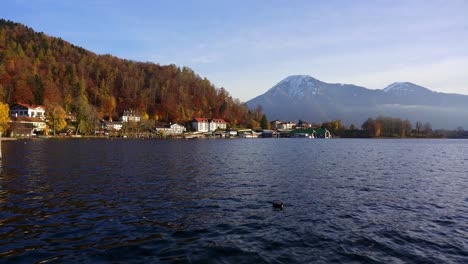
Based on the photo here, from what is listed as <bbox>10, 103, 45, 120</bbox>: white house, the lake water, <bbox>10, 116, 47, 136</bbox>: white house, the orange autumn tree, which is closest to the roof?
<bbox>10, 116, 47, 136</bbox>: white house

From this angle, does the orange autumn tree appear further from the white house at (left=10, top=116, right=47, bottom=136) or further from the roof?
the roof

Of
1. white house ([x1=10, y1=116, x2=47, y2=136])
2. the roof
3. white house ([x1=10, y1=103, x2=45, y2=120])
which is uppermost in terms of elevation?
white house ([x1=10, y1=103, x2=45, y2=120])

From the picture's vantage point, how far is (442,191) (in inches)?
1271

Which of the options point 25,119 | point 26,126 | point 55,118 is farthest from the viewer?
point 25,119

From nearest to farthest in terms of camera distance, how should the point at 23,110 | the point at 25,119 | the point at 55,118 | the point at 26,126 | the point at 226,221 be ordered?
the point at 226,221, the point at 26,126, the point at 55,118, the point at 25,119, the point at 23,110

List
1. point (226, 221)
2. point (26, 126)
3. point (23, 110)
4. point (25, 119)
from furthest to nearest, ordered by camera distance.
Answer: point (23, 110), point (25, 119), point (26, 126), point (226, 221)

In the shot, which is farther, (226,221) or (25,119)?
(25,119)

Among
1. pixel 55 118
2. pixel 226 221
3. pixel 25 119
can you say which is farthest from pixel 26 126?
pixel 226 221

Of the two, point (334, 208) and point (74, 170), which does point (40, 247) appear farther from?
point (74, 170)

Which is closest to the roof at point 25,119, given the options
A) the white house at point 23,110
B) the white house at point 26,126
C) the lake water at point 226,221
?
the white house at point 26,126

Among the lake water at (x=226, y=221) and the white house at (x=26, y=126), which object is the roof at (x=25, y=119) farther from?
the lake water at (x=226, y=221)

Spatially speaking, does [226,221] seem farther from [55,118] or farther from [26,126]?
[26,126]

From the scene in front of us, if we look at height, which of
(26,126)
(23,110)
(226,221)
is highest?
(23,110)

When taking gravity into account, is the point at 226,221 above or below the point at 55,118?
below
